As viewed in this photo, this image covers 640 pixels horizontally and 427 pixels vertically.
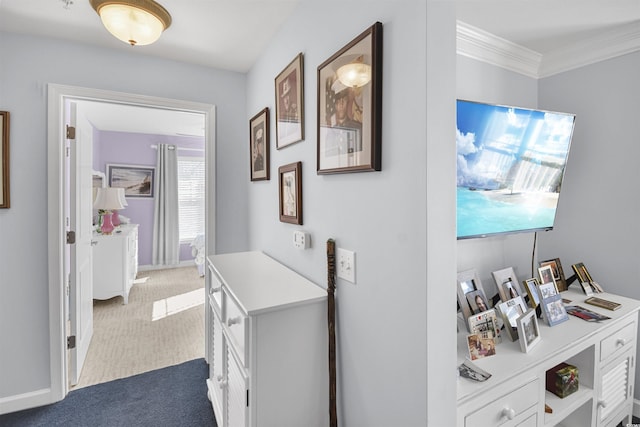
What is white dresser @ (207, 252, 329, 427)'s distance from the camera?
3.82 ft

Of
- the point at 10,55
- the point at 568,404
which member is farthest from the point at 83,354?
the point at 568,404

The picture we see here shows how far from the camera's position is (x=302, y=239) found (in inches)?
61.4

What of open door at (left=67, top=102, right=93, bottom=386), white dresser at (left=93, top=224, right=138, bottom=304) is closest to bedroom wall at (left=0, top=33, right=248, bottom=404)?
open door at (left=67, top=102, right=93, bottom=386)

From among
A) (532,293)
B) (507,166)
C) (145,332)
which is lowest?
(145,332)

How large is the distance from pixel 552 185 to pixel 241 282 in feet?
6.24

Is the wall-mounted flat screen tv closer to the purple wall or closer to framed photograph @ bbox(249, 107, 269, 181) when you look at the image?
framed photograph @ bbox(249, 107, 269, 181)

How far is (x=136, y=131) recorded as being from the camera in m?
5.41

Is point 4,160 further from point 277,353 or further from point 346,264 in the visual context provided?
point 346,264

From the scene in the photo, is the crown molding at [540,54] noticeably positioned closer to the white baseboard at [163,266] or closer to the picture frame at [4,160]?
the picture frame at [4,160]

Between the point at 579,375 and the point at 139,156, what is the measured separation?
630 centimetres

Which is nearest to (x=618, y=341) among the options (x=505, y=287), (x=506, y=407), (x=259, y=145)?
(x=505, y=287)

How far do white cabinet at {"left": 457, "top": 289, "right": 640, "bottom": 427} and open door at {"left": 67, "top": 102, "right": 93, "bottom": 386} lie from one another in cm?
257

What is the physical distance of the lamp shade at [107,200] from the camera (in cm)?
411

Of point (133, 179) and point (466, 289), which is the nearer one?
point (466, 289)
